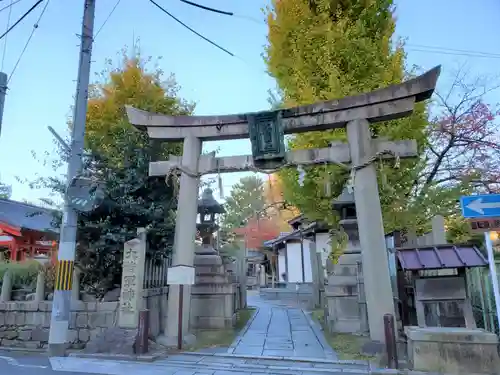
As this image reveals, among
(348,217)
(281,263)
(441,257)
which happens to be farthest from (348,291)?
(281,263)

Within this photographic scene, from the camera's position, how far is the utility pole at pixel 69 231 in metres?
7.86

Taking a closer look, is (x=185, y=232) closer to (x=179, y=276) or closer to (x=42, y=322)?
(x=179, y=276)

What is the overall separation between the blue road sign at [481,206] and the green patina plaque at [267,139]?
4676mm

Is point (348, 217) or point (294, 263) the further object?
point (294, 263)

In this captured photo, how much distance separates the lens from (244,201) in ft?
141

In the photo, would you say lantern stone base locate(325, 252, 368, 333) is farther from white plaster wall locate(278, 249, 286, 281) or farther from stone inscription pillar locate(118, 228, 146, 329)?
white plaster wall locate(278, 249, 286, 281)

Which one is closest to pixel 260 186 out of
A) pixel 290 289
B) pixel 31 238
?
pixel 290 289

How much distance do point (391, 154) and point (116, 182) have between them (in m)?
7.69

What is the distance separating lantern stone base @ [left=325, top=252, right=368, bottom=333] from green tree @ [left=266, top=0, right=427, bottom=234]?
311cm

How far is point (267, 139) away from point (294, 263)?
2014 centimetres

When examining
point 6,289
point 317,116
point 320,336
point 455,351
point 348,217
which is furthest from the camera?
point 348,217

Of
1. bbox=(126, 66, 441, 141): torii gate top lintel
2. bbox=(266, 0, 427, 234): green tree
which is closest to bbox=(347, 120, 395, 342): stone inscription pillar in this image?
bbox=(126, 66, 441, 141): torii gate top lintel

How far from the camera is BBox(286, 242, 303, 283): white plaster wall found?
27.3 metres

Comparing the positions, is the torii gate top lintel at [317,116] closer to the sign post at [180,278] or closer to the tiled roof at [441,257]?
the tiled roof at [441,257]
